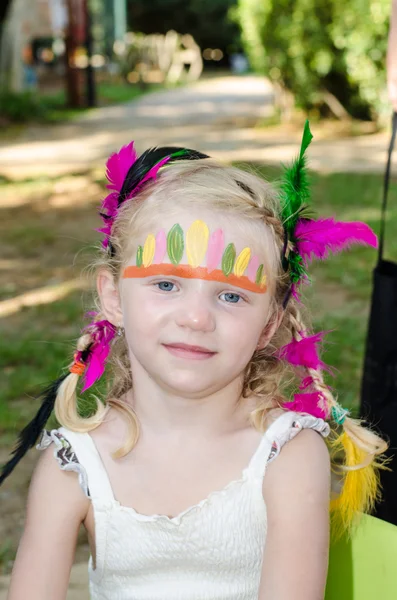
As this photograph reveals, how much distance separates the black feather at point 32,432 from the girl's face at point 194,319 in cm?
27

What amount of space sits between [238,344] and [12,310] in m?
3.49

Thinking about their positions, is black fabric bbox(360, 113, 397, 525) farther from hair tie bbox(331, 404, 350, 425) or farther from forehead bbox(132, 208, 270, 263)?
forehead bbox(132, 208, 270, 263)

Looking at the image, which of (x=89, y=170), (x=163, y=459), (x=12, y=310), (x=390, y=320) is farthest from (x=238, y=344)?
(x=89, y=170)

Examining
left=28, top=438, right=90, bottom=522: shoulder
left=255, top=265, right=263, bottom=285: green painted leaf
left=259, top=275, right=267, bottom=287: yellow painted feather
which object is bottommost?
left=28, top=438, right=90, bottom=522: shoulder

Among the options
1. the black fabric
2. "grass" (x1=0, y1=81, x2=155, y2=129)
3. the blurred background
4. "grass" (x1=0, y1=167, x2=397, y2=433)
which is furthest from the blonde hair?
"grass" (x1=0, y1=81, x2=155, y2=129)

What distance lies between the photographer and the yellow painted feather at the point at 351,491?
75.7 inches

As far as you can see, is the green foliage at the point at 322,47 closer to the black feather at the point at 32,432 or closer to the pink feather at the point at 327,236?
the pink feather at the point at 327,236

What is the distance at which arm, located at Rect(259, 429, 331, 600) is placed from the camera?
5.53 ft

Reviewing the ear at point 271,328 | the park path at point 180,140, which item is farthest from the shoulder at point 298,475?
the park path at point 180,140

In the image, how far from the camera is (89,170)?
29.5 feet

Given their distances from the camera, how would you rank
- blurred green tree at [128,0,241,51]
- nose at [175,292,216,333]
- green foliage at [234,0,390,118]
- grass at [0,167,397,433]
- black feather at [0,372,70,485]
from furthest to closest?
blurred green tree at [128,0,241,51] < green foliage at [234,0,390,118] < grass at [0,167,397,433] < black feather at [0,372,70,485] < nose at [175,292,216,333]

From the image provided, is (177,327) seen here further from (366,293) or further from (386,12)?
(386,12)

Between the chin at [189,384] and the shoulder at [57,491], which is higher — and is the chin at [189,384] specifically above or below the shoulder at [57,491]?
above

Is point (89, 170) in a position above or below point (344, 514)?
below
